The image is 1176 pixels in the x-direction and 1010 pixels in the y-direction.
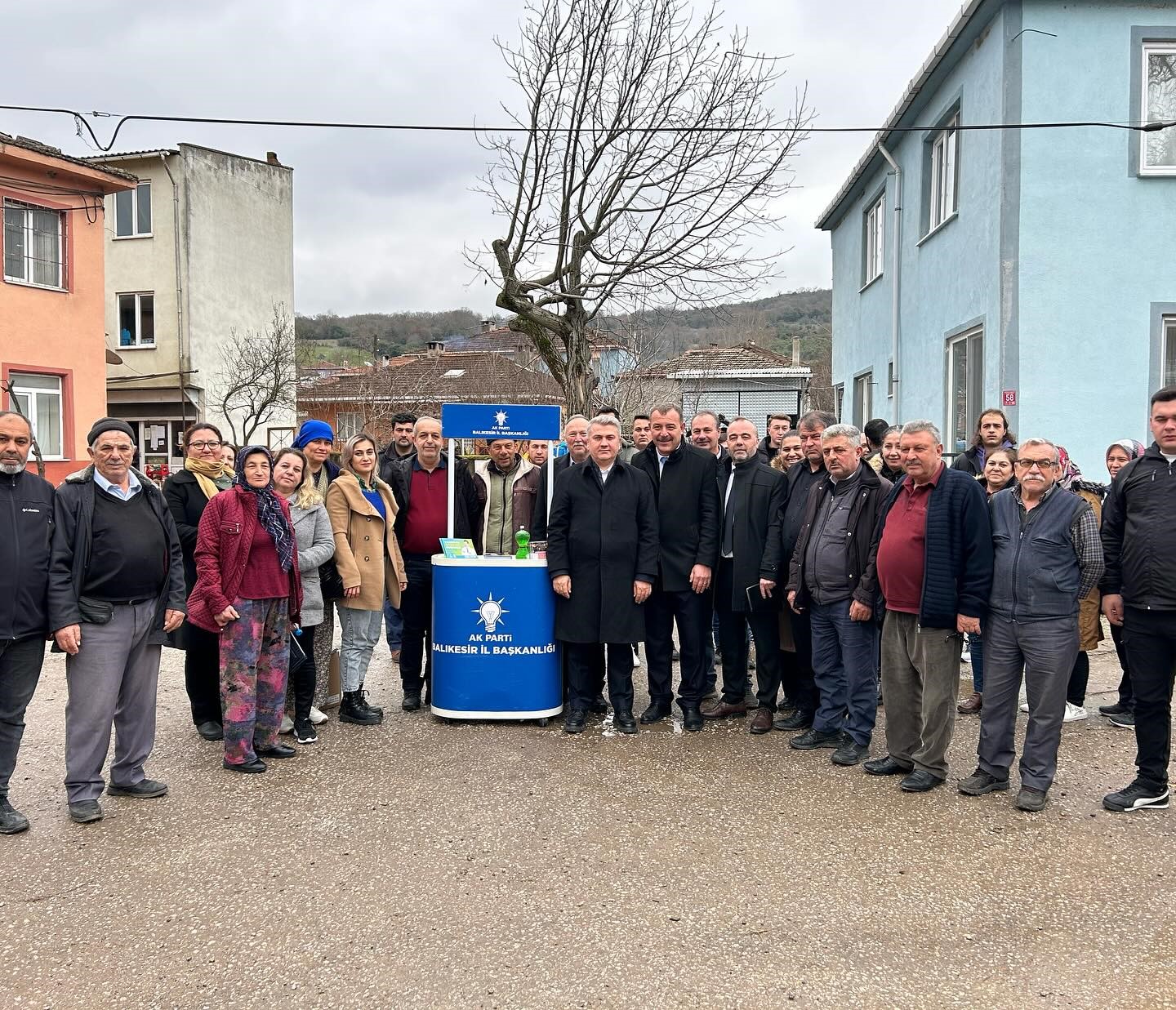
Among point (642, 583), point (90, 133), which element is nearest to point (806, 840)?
point (642, 583)

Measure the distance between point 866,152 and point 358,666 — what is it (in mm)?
13353

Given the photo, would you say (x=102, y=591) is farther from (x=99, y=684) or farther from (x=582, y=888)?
(x=582, y=888)

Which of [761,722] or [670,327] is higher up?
[670,327]

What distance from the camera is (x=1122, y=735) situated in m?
6.41

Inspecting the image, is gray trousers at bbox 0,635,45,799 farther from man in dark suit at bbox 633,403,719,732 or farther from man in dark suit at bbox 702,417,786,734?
man in dark suit at bbox 702,417,786,734

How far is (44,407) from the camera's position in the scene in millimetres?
18516

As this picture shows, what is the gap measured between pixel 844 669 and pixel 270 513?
366 cm

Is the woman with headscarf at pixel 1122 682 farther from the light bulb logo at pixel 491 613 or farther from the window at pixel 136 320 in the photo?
the window at pixel 136 320

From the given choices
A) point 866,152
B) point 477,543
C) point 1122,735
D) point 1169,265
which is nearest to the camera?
point 1122,735

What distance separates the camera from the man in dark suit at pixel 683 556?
22.0 ft

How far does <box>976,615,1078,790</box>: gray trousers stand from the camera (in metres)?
5.09

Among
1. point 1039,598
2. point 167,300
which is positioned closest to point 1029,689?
point 1039,598

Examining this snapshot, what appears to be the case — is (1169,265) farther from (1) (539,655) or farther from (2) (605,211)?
(1) (539,655)

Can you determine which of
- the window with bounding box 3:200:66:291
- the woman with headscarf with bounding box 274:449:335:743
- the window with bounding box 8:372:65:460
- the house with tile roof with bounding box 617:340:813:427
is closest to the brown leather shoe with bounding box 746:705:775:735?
the woman with headscarf with bounding box 274:449:335:743
